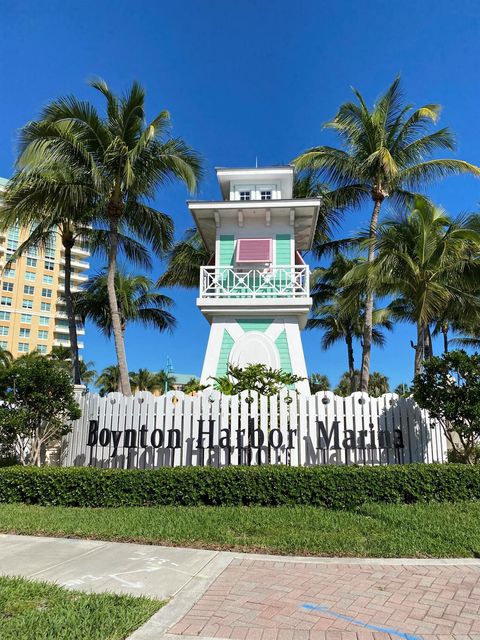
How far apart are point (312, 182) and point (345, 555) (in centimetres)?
1992

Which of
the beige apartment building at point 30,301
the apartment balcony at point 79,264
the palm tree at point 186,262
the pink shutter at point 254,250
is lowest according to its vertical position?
the pink shutter at point 254,250

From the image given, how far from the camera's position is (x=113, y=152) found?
1341 cm

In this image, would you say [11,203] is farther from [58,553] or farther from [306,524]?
[306,524]

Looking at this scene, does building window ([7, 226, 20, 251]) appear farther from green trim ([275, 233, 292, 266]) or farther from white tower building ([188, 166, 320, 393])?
green trim ([275, 233, 292, 266])

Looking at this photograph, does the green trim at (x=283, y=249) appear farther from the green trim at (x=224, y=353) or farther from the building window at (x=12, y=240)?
the building window at (x=12, y=240)

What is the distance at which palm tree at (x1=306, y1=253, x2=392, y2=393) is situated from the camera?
28400 millimetres

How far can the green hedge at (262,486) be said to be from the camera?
771 cm

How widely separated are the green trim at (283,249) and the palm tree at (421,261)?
3.13 metres

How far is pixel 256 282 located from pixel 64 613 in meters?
13.7

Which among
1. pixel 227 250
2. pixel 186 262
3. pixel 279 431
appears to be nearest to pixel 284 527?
pixel 279 431

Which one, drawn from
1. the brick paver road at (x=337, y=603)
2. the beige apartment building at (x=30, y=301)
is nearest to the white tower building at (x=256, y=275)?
the brick paver road at (x=337, y=603)

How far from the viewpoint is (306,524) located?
651 cm

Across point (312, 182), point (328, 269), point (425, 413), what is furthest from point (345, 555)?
→ point (328, 269)

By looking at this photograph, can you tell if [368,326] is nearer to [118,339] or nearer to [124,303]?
[118,339]
